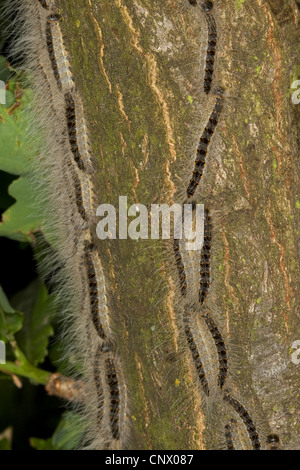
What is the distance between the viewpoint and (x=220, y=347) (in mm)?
2508

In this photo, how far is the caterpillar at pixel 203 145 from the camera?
2.27m

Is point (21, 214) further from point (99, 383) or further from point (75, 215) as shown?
point (99, 383)

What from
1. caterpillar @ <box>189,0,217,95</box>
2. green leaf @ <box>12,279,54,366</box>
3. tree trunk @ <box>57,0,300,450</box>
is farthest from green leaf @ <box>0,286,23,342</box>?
caterpillar @ <box>189,0,217,95</box>

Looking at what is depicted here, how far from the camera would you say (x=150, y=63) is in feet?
7.47

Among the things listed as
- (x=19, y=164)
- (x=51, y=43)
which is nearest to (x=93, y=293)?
(x=19, y=164)

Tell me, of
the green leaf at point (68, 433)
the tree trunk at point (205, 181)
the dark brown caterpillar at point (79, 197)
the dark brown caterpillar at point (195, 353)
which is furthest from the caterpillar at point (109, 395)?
the dark brown caterpillar at point (79, 197)

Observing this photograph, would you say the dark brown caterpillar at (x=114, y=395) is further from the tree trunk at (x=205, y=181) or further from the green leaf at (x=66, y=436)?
the green leaf at (x=66, y=436)

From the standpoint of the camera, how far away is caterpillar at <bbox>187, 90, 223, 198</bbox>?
89.5 inches

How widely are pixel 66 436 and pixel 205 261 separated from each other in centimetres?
159

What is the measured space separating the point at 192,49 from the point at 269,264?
0.96m

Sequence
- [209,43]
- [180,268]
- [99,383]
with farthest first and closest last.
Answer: [99,383] < [180,268] < [209,43]

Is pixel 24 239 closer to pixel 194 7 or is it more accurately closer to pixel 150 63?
pixel 150 63

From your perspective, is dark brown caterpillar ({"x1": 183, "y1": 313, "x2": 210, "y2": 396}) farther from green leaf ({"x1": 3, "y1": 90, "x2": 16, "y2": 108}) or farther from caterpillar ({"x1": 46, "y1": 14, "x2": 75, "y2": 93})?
green leaf ({"x1": 3, "y1": 90, "x2": 16, "y2": 108})
